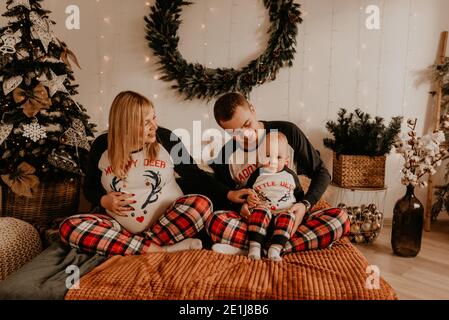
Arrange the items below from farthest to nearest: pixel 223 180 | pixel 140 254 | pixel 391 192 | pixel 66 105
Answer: pixel 391 192 < pixel 66 105 < pixel 223 180 < pixel 140 254

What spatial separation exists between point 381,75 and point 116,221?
84.7 inches

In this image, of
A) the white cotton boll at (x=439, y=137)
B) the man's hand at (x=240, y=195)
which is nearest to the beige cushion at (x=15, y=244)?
the man's hand at (x=240, y=195)

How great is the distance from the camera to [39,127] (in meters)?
2.24

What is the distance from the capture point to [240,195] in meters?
1.98

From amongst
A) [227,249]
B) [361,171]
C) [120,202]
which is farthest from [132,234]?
[361,171]

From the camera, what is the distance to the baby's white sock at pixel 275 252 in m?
1.73

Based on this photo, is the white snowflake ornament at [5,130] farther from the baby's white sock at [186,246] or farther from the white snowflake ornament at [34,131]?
the baby's white sock at [186,246]

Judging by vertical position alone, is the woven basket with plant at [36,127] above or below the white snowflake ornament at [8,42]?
below

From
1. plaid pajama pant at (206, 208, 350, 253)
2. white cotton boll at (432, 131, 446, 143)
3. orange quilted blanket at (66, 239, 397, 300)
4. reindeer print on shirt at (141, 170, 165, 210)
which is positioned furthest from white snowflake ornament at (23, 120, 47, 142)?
white cotton boll at (432, 131, 446, 143)

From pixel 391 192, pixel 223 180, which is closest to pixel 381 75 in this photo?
pixel 391 192

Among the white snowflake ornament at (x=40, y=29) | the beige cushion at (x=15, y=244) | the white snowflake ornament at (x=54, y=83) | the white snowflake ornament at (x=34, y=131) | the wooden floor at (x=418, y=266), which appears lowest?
the wooden floor at (x=418, y=266)

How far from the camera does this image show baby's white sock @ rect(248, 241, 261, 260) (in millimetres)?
1739

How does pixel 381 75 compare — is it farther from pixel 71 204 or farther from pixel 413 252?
pixel 71 204

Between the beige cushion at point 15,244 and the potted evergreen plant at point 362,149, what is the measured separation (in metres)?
1.88
